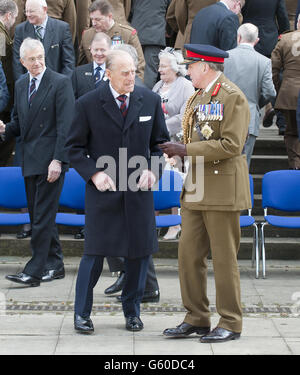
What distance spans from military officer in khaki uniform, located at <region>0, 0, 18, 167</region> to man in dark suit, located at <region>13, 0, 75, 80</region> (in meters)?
0.15

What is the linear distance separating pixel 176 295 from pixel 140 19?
429 cm

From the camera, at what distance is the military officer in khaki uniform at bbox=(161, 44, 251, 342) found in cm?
619

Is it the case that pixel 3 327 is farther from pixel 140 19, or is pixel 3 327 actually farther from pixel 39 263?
pixel 140 19

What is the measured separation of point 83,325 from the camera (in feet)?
21.5

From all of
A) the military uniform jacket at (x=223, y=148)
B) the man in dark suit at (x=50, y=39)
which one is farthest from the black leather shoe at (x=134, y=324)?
the man in dark suit at (x=50, y=39)

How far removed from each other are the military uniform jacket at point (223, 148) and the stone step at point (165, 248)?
2.94 m

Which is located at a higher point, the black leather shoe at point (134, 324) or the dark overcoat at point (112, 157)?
the dark overcoat at point (112, 157)

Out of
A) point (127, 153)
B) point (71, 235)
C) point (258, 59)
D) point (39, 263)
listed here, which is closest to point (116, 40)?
point (258, 59)

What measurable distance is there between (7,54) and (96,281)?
14.0 ft

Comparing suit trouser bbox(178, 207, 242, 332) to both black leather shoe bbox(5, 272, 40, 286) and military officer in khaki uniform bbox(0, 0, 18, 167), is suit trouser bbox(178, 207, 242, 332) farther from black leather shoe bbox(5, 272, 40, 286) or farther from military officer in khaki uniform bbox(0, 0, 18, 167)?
military officer in khaki uniform bbox(0, 0, 18, 167)

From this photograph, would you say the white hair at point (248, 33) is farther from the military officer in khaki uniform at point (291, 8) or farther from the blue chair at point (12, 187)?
the military officer in khaki uniform at point (291, 8)

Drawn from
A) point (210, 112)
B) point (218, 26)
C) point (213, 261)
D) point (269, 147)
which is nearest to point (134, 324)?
point (213, 261)

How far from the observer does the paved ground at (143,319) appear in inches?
245

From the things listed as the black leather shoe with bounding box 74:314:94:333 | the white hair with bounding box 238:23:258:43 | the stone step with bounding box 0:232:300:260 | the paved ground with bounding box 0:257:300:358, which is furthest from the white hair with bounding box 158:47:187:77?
the black leather shoe with bounding box 74:314:94:333
